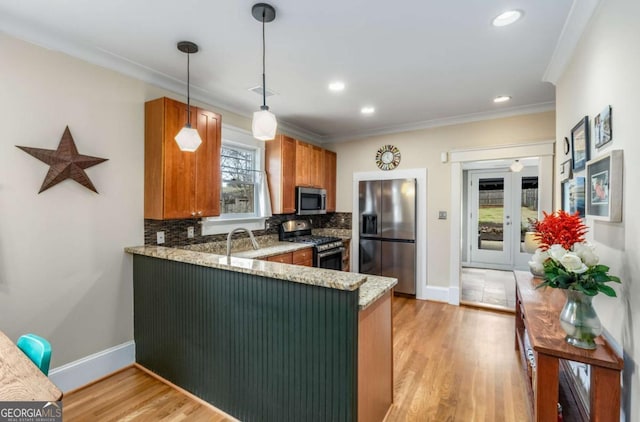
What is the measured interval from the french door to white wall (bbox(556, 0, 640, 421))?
5.01 metres

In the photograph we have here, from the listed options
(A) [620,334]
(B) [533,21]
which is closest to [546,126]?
(B) [533,21]

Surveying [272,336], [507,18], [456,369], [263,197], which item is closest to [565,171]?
[507,18]

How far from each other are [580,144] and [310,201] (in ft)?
10.5

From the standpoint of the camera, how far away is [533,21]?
197cm

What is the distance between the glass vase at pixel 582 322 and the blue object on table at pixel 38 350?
232 cm

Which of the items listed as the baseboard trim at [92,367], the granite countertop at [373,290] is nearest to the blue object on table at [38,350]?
the baseboard trim at [92,367]

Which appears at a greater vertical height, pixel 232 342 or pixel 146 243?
pixel 146 243

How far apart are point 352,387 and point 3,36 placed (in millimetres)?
3085

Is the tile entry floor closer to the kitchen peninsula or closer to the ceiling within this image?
the ceiling

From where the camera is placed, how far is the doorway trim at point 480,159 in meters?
3.57

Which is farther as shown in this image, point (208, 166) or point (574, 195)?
point (208, 166)

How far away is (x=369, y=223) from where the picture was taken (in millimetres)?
4730

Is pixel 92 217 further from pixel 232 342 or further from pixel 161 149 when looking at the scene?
pixel 232 342

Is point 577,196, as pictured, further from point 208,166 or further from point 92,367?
point 92,367
